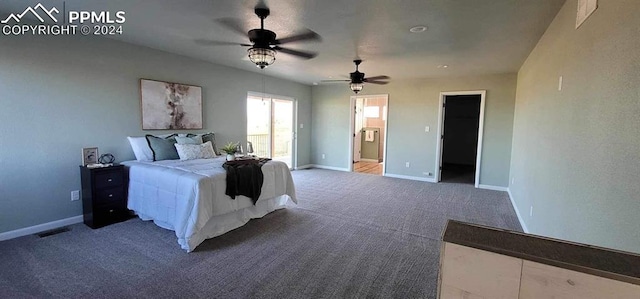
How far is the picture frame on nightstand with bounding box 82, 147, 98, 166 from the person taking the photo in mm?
3576

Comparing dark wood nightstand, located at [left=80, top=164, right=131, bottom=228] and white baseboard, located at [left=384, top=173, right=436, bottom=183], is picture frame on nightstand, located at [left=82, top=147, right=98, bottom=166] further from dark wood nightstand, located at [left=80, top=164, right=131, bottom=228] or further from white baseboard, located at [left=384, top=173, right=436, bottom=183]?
white baseboard, located at [left=384, top=173, right=436, bottom=183]

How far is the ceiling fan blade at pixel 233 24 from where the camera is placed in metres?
2.99

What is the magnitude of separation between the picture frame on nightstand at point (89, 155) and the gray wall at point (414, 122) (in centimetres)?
533

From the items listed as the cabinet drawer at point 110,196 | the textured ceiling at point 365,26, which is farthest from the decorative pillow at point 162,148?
the textured ceiling at point 365,26

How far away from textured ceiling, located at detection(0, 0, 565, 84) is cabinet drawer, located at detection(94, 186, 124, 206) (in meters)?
2.01

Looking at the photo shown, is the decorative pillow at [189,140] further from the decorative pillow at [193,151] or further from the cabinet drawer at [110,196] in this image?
the cabinet drawer at [110,196]

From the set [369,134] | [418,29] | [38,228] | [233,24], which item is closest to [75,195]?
[38,228]

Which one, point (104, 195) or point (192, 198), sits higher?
point (192, 198)

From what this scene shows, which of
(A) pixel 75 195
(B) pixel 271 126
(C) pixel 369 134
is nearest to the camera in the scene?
(A) pixel 75 195

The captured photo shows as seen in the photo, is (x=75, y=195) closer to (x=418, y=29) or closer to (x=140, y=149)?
(x=140, y=149)

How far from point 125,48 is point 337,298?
14.0ft

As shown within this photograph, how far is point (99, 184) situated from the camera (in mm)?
3424

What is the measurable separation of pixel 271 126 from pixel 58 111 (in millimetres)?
4110

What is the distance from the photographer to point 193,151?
13.7 feet
